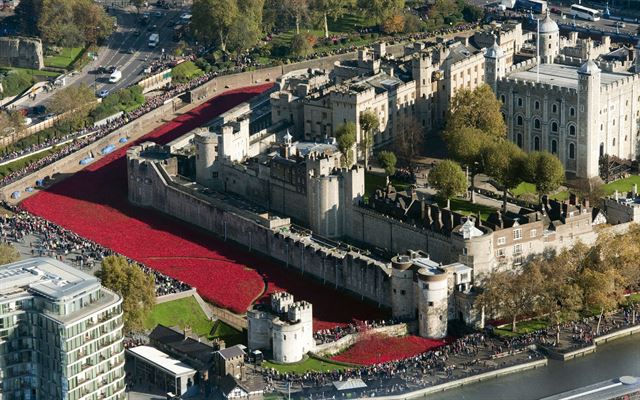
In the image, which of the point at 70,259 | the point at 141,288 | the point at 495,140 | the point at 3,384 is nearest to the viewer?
the point at 3,384

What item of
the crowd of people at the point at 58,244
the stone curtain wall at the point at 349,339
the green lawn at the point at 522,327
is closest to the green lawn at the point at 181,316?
the crowd of people at the point at 58,244

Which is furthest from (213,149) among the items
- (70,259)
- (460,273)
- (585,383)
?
(585,383)

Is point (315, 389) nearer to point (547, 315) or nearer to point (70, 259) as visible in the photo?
point (547, 315)

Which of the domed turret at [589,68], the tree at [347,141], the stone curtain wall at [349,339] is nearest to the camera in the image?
the stone curtain wall at [349,339]

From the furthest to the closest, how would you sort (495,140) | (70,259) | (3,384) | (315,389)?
1. (495,140)
2. (70,259)
3. (315,389)
4. (3,384)

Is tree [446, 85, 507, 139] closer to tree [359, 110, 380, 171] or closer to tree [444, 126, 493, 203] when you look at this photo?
tree [444, 126, 493, 203]

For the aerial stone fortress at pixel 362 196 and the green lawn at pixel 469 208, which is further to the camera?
the green lawn at pixel 469 208

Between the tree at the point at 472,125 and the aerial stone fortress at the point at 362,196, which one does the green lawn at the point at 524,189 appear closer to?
the tree at the point at 472,125
